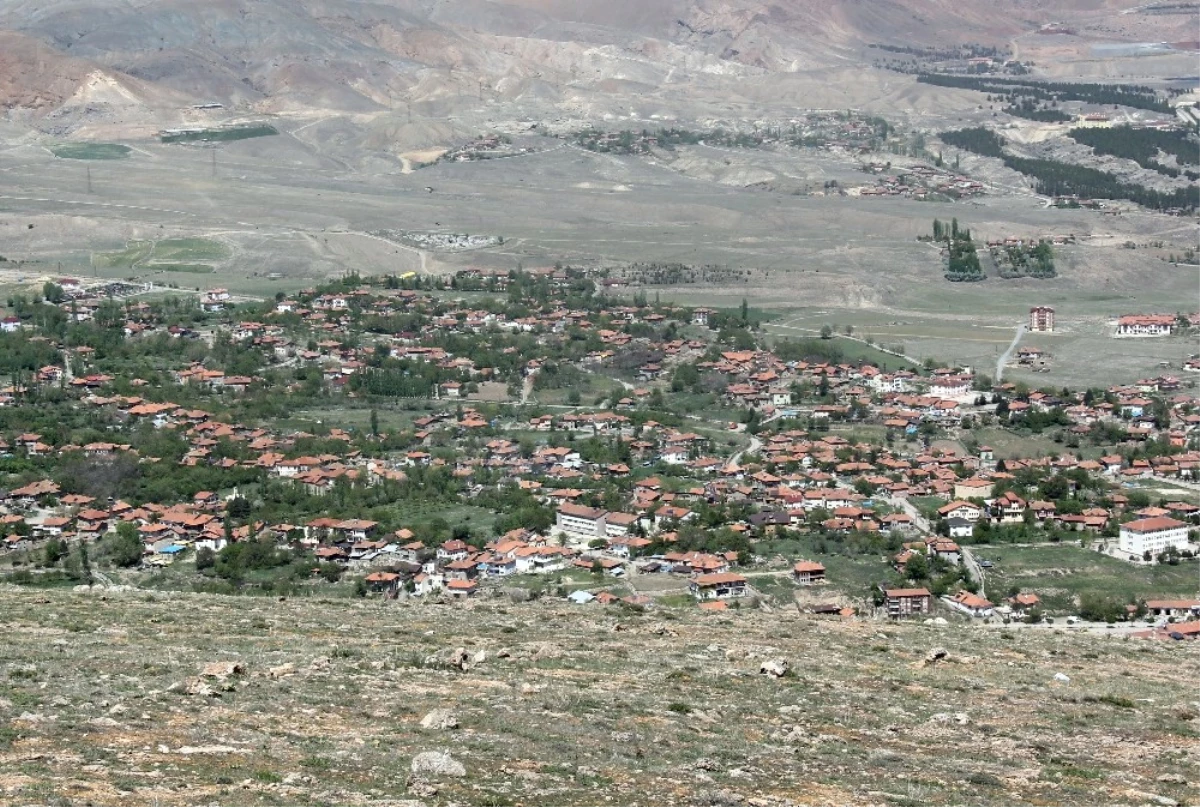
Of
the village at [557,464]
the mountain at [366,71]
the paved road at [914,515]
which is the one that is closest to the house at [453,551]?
the village at [557,464]

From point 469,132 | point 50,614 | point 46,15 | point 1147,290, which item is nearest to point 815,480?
point 50,614

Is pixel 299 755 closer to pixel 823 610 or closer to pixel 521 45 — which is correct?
pixel 823 610

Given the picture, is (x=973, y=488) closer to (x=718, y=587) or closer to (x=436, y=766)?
(x=718, y=587)

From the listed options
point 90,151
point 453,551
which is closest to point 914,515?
point 453,551

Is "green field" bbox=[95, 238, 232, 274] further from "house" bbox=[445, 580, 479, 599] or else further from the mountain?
"house" bbox=[445, 580, 479, 599]

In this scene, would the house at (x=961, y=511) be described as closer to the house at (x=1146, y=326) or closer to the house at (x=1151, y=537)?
the house at (x=1151, y=537)

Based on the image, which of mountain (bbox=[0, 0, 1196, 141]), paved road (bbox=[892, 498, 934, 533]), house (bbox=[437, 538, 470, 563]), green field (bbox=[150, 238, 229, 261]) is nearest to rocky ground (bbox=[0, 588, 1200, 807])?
house (bbox=[437, 538, 470, 563])
